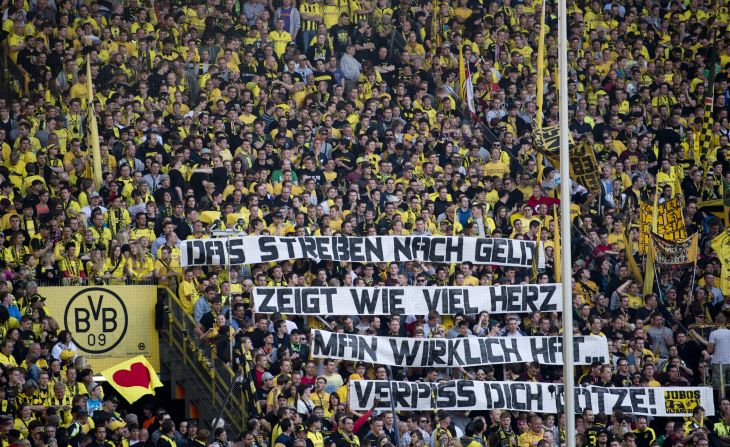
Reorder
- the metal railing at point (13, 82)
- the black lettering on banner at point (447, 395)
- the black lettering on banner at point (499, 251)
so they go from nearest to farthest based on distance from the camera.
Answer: the black lettering on banner at point (447, 395) < the black lettering on banner at point (499, 251) < the metal railing at point (13, 82)

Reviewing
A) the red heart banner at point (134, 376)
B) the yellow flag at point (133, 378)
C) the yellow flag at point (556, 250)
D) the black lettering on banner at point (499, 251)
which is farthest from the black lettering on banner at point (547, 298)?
the red heart banner at point (134, 376)

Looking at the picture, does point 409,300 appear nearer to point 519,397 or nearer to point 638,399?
point 519,397

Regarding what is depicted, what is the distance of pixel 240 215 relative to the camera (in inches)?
878

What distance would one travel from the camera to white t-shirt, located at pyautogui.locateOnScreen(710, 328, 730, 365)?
72.0 feet

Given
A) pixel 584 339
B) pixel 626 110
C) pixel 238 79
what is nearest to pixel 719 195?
pixel 626 110

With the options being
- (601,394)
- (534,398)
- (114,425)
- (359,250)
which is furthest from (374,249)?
(114,425)

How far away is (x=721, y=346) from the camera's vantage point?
22031mm

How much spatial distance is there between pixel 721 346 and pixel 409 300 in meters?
4.29

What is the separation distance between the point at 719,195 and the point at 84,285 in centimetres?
1041

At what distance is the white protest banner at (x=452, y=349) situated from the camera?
21.1 meters

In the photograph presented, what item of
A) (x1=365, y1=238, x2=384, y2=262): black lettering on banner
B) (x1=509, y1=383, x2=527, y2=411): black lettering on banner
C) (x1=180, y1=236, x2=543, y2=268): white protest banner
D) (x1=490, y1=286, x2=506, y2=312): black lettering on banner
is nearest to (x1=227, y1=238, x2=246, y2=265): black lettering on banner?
(x1=180, y1=236, x2=543, y2=268): white protest banner

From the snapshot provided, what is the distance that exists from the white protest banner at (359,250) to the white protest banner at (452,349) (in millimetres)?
1402

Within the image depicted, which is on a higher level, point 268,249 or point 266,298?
point 268,249

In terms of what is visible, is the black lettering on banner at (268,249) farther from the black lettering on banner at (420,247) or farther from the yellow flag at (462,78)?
the yellow flag at (462,78)
